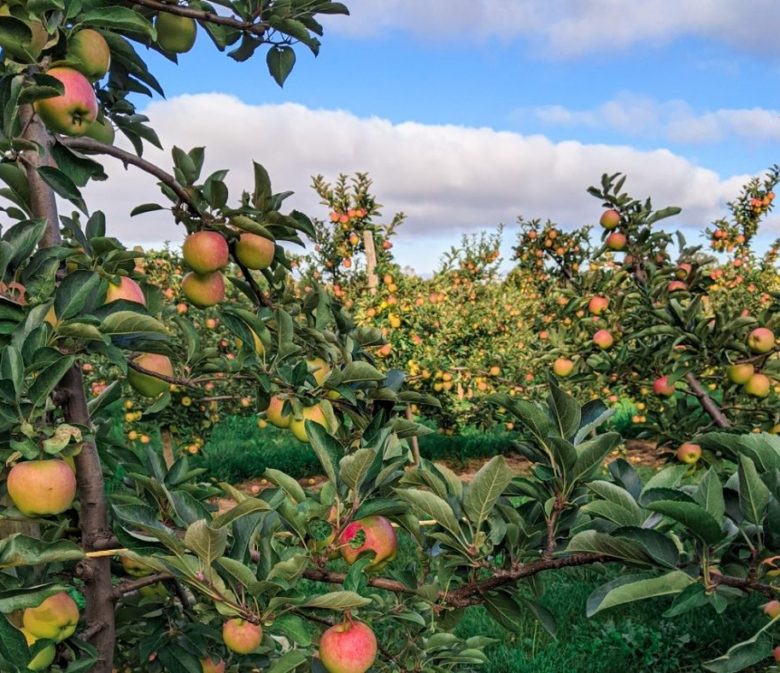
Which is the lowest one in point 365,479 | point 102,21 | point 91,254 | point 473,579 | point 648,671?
point 648,671

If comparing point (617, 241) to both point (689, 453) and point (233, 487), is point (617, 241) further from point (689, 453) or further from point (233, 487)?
point (233, 487)

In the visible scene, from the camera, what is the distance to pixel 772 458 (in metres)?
0.94

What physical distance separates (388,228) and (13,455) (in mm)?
5586

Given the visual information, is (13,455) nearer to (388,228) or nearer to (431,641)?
(431,641)

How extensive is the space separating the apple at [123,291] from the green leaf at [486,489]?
746mm

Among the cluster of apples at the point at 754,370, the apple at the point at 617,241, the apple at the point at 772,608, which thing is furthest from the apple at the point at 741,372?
the apple at the point at 772,608

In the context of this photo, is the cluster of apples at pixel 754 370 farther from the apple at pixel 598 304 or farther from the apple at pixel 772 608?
the apple at pixel 772 608

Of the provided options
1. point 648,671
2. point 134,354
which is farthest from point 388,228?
point 134,354

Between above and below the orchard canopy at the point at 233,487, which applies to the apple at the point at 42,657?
below

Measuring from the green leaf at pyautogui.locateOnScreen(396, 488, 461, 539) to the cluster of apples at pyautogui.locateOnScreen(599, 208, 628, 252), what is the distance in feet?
9.40

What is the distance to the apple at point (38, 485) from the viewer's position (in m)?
1.23

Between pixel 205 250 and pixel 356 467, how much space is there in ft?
2.22

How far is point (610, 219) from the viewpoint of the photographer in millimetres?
3734

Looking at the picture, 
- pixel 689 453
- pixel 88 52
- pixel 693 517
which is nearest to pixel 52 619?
pixel 88 52
